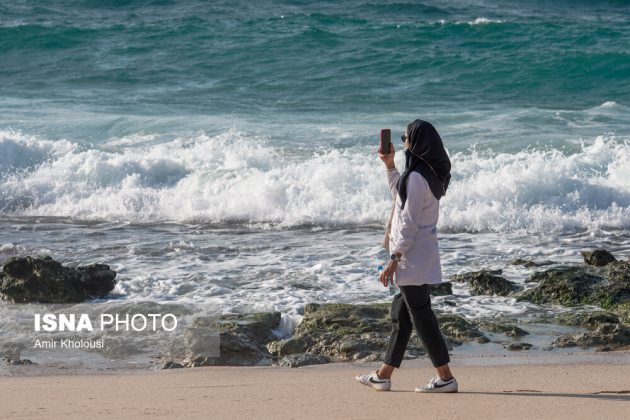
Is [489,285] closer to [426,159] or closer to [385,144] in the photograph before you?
[385,144]

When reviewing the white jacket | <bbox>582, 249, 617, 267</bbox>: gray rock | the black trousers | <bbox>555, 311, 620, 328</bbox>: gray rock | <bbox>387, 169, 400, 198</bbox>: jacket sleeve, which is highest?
<bbox>387, 169, 400, 198</bbox>: jacket sleeve

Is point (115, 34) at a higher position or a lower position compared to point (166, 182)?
higher

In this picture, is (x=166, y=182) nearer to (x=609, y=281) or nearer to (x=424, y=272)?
(x=609, y=281)

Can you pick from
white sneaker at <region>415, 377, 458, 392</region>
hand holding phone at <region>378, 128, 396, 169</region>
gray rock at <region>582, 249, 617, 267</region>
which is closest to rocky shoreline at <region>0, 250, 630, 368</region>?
gray rock at <region>582, 249, 617, 267</region>

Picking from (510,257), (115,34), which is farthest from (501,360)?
(115,34)

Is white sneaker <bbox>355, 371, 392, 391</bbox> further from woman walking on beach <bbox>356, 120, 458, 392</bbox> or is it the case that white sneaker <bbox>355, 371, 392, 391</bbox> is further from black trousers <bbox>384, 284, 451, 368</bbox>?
black trousers <bbox>384, 284, 451, 368</bbox>

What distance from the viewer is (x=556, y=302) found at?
869 cm

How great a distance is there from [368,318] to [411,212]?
7.79 ft

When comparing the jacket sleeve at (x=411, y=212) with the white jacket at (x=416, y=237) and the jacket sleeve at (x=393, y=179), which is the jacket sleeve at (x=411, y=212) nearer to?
the white jacket at (x=416, y=237)

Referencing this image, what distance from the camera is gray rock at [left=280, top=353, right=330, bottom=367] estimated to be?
6.93m

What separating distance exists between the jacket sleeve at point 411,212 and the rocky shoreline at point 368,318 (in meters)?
1.63

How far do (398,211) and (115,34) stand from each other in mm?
23309

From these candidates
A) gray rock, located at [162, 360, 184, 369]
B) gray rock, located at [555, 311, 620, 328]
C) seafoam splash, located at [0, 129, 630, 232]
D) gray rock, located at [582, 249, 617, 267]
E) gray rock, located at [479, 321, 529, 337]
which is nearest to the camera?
gray rock, located at [162, 360, 184, 369]

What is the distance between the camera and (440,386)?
19.0ft
